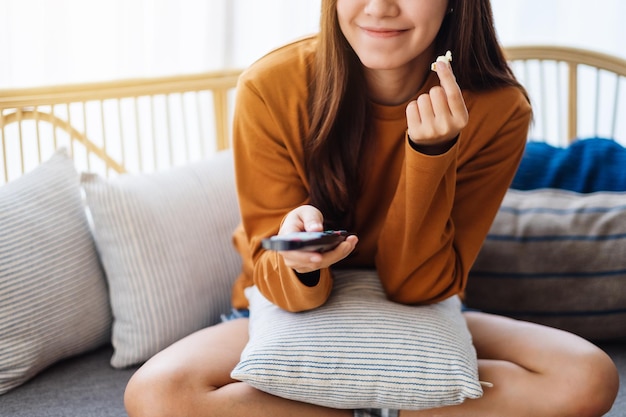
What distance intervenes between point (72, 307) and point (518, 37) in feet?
5.23

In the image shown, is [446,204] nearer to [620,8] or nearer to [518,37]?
[518,37]

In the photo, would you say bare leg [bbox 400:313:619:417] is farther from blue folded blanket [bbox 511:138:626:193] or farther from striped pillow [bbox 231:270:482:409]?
blue folded blanket [bbox 511:138:626:193]

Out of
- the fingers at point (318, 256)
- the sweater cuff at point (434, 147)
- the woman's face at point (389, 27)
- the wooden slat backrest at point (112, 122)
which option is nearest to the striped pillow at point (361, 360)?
the fingers at point (318, 256)

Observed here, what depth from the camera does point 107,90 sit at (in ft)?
5.36

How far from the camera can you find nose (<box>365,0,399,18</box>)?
1073 mm

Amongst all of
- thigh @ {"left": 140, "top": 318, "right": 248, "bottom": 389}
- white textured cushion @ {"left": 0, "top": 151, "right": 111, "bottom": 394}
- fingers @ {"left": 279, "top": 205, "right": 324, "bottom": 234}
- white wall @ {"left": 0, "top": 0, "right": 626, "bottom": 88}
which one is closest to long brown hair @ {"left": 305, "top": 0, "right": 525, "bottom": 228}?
fingers @ {"left": 279, "top": 205, "right": 324, "bottom": 234}

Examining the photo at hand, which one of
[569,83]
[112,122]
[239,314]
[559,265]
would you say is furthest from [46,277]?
[569,83]

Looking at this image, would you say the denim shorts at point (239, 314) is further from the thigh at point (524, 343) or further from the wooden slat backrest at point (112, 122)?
the wooden slat backrest at point (112, 122)

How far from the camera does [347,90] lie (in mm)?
1213

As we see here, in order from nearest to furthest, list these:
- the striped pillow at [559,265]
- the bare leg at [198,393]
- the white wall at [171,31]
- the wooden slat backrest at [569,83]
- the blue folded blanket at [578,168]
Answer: the bare leg at [198,393], the striped pillow at [559,265], the blue folded blanket at [578,168], the white wall at [171,31], the wooden slat backrest at [569,83]

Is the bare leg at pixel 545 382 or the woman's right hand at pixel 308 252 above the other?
the woman's right hand at pixel 308 252

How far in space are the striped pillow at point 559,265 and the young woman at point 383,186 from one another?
9.3 inches

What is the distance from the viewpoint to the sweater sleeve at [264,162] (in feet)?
3.97

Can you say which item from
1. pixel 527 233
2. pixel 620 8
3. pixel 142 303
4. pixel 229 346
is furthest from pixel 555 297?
pixel 620 8
